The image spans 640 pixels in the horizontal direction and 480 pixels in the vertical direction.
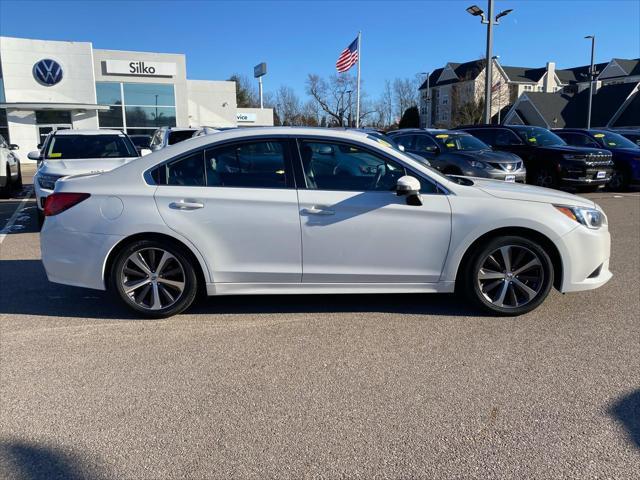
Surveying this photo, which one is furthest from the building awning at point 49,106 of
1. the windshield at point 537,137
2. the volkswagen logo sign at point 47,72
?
the windshield at point 537,137

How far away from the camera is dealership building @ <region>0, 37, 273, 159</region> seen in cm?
3284

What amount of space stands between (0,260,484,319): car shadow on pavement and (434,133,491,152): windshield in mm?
8069

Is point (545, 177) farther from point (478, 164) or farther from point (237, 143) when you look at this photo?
point (237, 143)

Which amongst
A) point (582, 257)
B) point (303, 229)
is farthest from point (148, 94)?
point (582, 257)

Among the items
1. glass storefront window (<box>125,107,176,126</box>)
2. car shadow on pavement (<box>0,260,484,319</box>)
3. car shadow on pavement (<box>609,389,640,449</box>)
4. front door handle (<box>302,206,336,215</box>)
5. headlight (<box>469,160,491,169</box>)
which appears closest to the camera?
car shadow on pavement (<box>609,389,640,449</box>)

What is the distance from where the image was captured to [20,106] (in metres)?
32.3

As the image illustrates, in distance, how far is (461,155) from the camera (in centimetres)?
1194

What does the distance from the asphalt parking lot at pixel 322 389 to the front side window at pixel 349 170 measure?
1165mm

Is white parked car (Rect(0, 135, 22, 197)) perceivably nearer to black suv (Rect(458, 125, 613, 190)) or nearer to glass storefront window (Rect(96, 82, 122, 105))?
black suv (Rect(458, 125, 613, 190))

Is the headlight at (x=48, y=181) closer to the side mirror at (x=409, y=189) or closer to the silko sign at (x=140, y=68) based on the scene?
the side mirror at (x=409, y=189)

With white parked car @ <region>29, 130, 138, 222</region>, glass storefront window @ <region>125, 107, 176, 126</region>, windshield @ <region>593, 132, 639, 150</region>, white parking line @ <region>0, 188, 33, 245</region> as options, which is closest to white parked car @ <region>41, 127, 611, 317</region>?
white parked car @ <region>29, 130, 138, 222</region>

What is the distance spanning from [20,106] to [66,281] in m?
33.4

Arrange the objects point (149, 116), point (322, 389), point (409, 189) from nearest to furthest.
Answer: point (322, 389) → point (409, 189) → point (149, 116)

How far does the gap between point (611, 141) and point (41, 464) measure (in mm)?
17011
